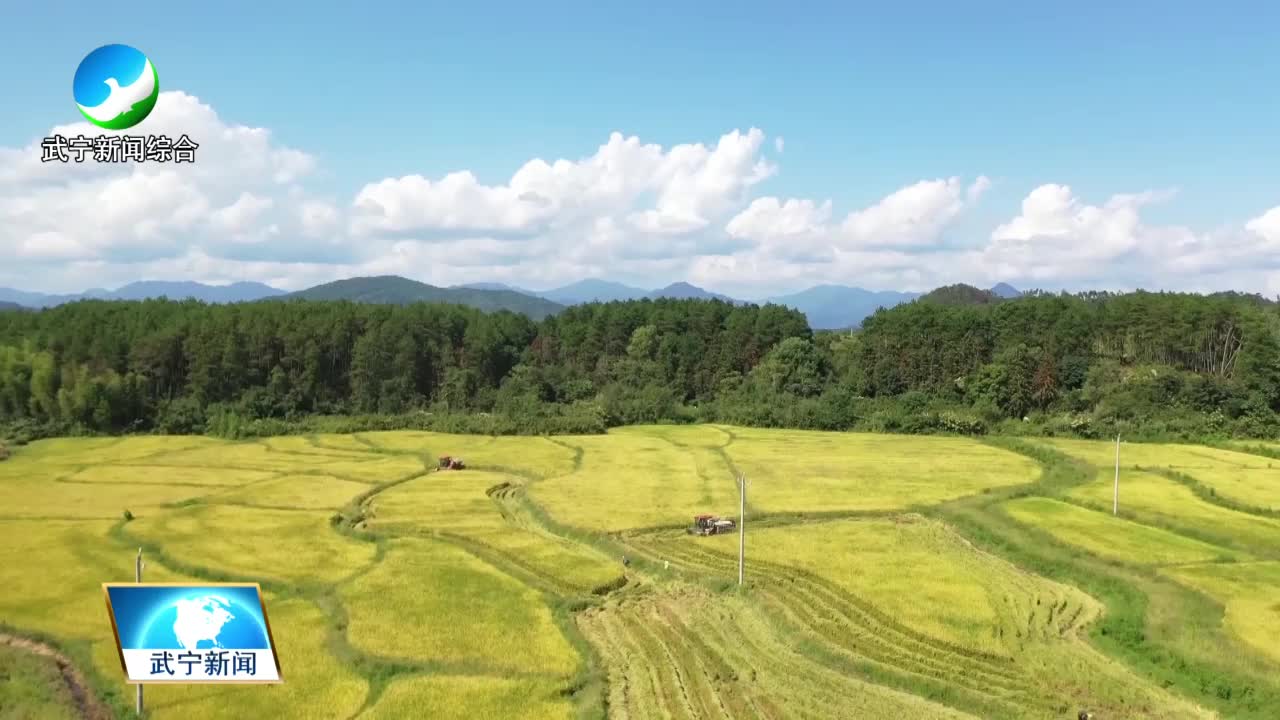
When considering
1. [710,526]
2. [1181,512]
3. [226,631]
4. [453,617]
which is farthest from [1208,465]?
[226,631]

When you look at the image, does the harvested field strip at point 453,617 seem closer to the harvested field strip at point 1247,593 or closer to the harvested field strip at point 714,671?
the harvested field strip at point 714,671

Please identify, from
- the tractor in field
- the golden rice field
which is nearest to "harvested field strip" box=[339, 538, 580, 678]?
the golden rice field

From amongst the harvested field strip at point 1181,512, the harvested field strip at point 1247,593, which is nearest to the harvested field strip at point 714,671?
the harvested field strip at point 1247,593

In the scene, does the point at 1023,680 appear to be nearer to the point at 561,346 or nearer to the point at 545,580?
the point at 545,580

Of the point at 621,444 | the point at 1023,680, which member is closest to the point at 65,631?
the point at 1023,680

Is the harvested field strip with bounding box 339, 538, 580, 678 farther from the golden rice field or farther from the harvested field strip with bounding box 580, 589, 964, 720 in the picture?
the harvested field strip with bounding box 580, 589, 964, 720

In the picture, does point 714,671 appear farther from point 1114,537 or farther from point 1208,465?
point 1208,465
